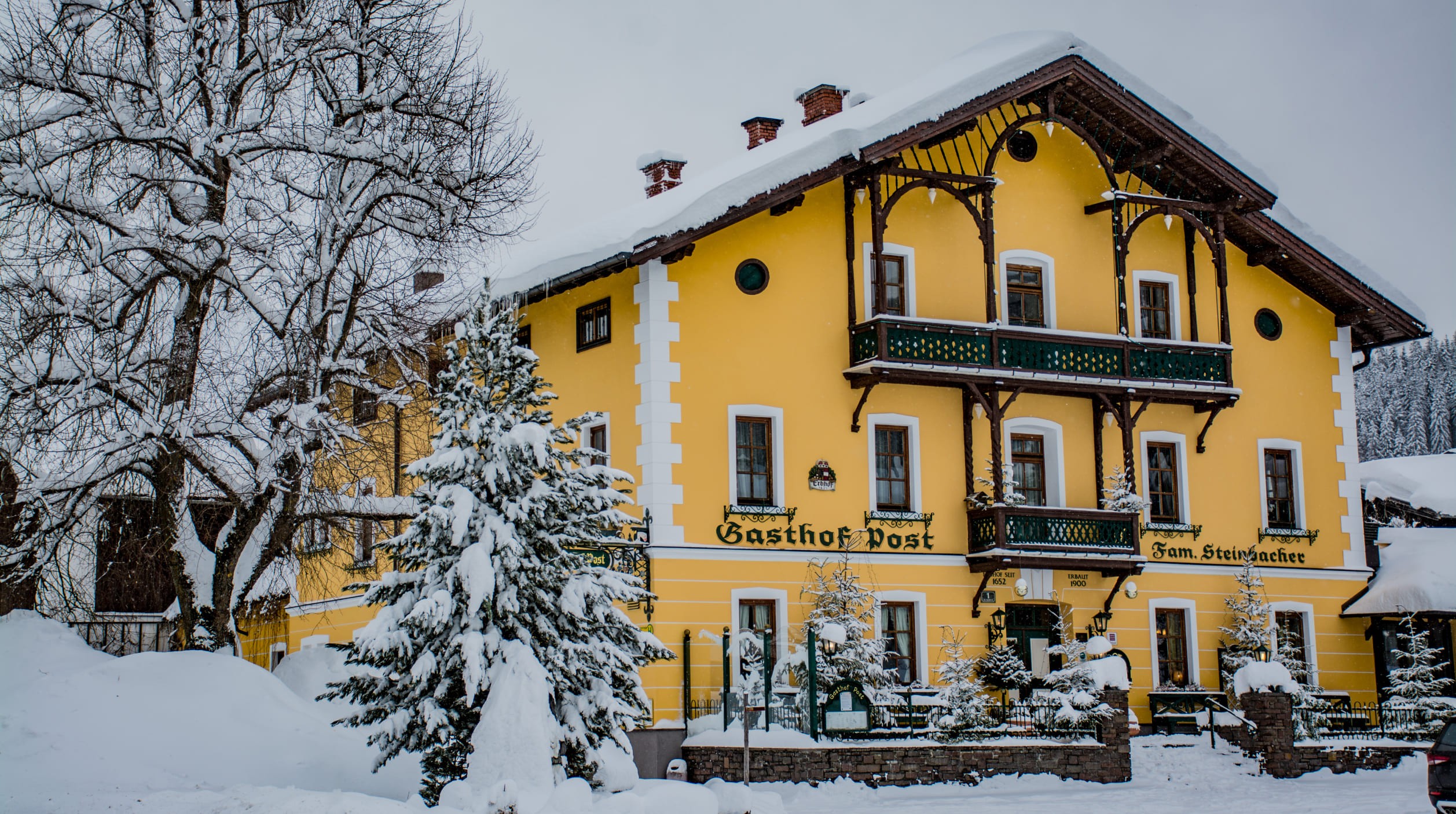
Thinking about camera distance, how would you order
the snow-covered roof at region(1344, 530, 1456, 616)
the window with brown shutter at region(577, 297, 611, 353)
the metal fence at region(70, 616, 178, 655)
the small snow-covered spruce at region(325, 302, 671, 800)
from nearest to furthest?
the small snow-covered spruce at region(325, 302, 671, 800)
the metal fence at region(70, 616, 178, 655)
the window with brown shutter at region(577, 297, 611, 353)
the snow-covered roof at region(1344, 530, 1456, 616)

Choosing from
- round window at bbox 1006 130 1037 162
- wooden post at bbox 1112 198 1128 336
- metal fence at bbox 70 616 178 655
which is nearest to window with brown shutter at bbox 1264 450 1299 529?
wooden post at bbox 1112 198 1128 336

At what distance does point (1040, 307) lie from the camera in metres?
25.7

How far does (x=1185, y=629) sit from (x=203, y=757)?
18109 millimetres

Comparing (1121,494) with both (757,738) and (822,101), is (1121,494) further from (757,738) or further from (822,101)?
(822,101)

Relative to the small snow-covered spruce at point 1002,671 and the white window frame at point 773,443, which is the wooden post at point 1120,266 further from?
the white window frame at point 773,443

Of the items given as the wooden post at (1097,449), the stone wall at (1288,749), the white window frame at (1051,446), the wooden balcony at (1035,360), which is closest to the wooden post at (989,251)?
the wooden balcony at (1035,360)

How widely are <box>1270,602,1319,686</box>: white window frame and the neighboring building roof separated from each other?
598 cm

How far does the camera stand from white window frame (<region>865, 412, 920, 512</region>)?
23.4 meters

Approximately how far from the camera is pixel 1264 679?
2198cm

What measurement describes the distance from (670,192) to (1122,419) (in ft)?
30.5

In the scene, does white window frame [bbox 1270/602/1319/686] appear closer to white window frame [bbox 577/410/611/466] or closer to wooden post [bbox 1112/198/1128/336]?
wooden post [bbox 1112/198/1128/336]

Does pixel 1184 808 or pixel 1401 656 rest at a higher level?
pixel 1401 656

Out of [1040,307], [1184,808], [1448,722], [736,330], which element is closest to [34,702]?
[736,330]

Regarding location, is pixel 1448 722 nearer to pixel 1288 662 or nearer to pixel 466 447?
pixel 1288 662
